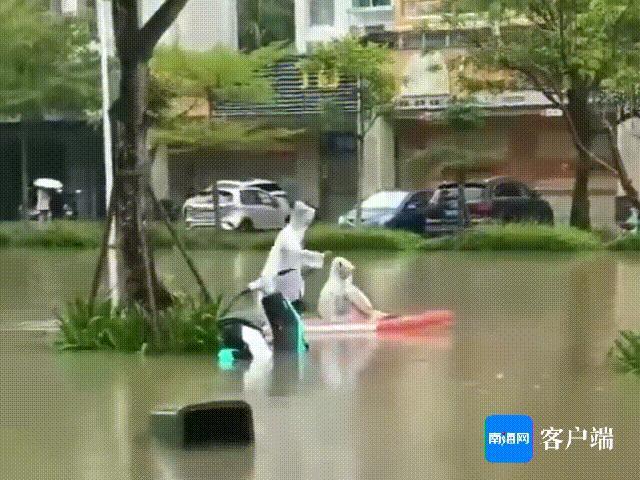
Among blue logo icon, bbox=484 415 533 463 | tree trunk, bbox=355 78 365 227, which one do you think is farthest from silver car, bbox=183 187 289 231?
blue logo icon, bbox=484 415 533 463

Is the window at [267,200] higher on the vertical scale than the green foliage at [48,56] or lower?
lower

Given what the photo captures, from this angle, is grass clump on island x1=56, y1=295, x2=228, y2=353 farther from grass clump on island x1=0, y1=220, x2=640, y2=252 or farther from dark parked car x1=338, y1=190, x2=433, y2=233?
dark parked car x1=338, y1=190, x2=433, y2=233

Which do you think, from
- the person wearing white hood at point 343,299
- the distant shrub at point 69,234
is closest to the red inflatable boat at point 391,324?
the person wearing white hood at point 343,299

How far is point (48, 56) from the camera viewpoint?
3395 millimetres

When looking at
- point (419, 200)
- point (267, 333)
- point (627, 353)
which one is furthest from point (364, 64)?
point (627, 353)

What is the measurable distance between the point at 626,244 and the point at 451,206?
403 millimetres

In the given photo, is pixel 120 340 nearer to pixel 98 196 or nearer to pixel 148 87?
pixel 98 196

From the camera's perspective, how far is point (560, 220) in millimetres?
2754

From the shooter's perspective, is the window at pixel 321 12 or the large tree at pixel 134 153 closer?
the window at pixel 321 12

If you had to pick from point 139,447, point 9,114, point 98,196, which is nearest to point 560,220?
point 139,447

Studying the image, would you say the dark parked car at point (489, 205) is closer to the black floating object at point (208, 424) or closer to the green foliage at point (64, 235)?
the black floating object at point (208, 424)

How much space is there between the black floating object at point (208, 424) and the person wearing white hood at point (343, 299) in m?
0.87

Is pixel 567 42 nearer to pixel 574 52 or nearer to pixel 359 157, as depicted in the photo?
pixel 574 52

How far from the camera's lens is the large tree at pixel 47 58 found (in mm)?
3350
